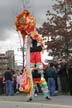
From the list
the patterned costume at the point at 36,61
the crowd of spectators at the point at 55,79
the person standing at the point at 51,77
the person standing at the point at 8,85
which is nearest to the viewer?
the patterned costume at the point at 36,61

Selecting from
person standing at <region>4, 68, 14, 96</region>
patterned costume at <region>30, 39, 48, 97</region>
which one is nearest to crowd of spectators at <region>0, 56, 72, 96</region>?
person standing at <region>4, 68, 14, 96</region>

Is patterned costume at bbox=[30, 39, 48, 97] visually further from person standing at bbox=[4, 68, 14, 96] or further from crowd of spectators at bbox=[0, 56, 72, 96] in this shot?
person standing at bbox=[4, 68, 14, 96]

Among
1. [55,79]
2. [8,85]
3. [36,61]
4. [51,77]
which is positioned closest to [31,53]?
[36,61]

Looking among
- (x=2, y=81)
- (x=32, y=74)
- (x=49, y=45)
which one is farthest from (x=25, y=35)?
(x=49, y=45)

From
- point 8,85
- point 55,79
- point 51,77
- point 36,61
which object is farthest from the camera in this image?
point 8,85

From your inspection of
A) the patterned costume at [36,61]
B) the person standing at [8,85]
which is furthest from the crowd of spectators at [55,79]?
the patterned costume at [36,61]

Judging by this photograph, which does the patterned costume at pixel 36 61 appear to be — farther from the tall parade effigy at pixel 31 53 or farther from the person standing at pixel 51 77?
the person standing at pixel 51 77

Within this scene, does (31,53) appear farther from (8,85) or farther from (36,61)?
(8,85)

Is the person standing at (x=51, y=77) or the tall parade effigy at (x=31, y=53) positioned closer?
the tall parade effigy at (x=31, y=53)

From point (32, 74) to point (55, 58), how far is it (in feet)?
48.0

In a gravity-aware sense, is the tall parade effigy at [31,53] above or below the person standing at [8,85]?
above

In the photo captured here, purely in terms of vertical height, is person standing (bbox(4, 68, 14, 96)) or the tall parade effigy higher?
the tall parade effigy

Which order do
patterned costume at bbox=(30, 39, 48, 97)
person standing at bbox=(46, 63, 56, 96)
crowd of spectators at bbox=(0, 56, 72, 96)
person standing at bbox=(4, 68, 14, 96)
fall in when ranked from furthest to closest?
person standing at bbox=(4, 68, 14, 96)
crowd of spectators at bbox=(0, 56, 72, 96)
person standing at bbox=(46, 63, 56, 96)
patterned costume at bbox=(30, 39, 48, 97)

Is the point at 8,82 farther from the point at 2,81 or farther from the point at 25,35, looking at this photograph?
the point at 25,35
